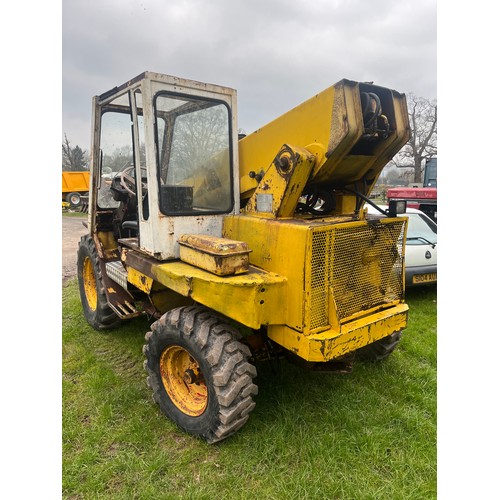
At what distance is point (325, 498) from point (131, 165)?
3026 millimetres

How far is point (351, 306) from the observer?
280cm

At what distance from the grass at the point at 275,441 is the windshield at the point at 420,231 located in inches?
107

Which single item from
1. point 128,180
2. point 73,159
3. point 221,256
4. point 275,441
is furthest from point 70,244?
point 73,159

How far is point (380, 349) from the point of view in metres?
3.75

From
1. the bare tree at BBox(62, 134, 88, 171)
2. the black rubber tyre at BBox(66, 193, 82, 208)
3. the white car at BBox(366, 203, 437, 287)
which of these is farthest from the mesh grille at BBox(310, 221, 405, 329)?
the bare tree at BBox(62, 134, 88, 171)

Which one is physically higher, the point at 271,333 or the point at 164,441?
the point at 271,333

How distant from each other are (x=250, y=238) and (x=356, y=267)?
2.59 ft

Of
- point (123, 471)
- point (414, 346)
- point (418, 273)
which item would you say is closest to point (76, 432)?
point (123, 471)

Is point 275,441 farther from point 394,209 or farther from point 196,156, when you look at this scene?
point 196,156

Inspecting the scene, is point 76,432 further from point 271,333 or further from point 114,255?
point 114,255

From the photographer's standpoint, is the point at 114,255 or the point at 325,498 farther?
the point at 114,255

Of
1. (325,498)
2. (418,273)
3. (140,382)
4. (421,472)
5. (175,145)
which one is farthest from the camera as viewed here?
(418,273)

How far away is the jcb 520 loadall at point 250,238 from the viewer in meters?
2.55

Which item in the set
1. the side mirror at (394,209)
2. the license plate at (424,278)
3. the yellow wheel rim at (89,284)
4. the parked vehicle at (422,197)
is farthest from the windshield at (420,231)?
the parked vehicle at (422,197)
